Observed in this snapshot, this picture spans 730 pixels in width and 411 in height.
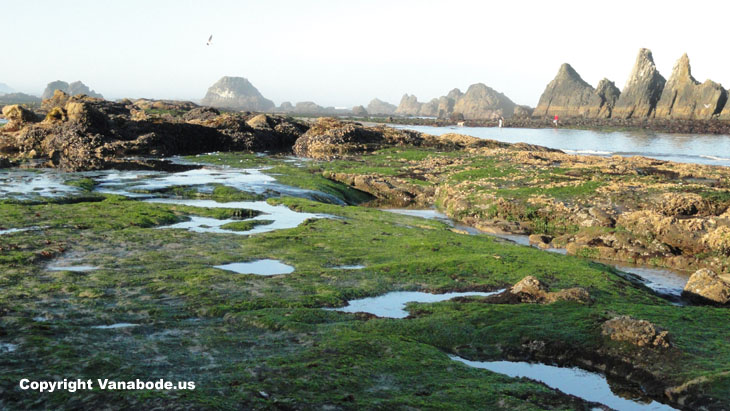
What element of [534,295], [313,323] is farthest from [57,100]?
[534,295]

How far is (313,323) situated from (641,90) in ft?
598

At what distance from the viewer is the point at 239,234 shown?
73.8 feet

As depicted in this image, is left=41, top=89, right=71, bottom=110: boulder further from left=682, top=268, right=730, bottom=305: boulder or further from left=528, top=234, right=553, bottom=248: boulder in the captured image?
left=682, top=268, right=730, bottom=305: boulder

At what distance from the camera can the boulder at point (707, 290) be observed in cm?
1650

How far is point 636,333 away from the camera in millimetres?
11203

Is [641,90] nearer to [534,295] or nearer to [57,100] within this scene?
[57,100]

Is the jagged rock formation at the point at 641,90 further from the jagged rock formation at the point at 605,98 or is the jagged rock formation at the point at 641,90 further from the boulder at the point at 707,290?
the boulder at the point at 707,290

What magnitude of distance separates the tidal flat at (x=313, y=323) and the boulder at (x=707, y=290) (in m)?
1.06

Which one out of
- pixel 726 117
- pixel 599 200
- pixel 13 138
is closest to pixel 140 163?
pixel 13 138

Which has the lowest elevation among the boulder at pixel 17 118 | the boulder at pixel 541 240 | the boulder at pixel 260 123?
the boulder at pixel 541 240

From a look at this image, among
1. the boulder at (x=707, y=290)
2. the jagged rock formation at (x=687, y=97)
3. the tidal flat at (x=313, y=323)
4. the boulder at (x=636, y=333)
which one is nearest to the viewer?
the tidal flat at (x=313, y=323)

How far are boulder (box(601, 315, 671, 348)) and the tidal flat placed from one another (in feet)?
0.39

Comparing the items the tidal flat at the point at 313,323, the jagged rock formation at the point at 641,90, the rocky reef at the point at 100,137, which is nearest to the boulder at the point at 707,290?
the tidal flat at the point at 313,323

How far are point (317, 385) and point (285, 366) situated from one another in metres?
0.92
